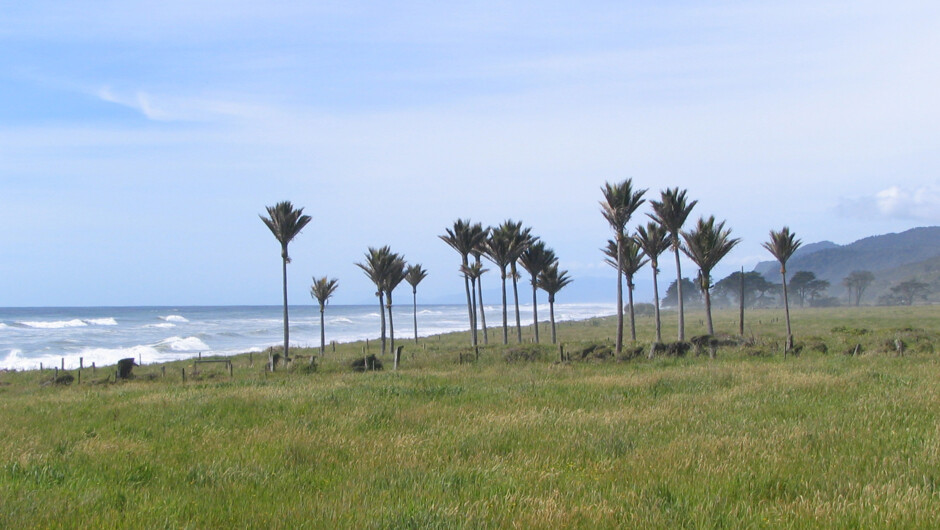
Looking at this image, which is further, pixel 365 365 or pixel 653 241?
pixel 653 241

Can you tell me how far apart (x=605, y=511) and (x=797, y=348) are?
24.5 metres

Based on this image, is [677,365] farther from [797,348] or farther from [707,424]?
[707,424]

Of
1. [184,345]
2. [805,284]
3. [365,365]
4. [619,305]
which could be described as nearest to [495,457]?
[365,365]

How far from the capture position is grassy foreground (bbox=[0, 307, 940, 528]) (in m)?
6.42

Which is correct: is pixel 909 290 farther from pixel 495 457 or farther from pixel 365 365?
pixel 495 457

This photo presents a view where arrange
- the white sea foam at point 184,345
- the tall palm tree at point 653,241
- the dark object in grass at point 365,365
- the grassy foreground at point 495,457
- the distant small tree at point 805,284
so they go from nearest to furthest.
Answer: the grassy foreground at point 495,457
the dark object in grass at point 365,365
the tall palm tree at point 653,241
the white sea foam at point 184,345
the distant small tree at point 805,284

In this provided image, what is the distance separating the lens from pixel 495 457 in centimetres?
901

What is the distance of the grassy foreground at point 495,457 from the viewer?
642 cm

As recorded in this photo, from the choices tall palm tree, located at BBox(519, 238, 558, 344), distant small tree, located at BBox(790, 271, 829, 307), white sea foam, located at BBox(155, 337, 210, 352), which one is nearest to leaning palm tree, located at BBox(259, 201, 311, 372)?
tall palm tree, located at BBox(519, 238, 558, 344)

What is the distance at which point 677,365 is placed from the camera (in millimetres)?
23656

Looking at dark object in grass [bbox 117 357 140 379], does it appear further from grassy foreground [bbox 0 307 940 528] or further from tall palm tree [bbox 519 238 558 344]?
tall palm tree [bbox 519 238 558 344]

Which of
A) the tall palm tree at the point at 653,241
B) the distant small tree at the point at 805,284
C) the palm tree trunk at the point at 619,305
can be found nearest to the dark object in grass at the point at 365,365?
the palm tree trunk at the point at 619,305

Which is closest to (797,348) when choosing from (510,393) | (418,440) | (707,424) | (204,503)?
(510,393)

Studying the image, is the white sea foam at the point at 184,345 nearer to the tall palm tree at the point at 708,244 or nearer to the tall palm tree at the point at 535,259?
the tall palm tree at the point at 535,259
